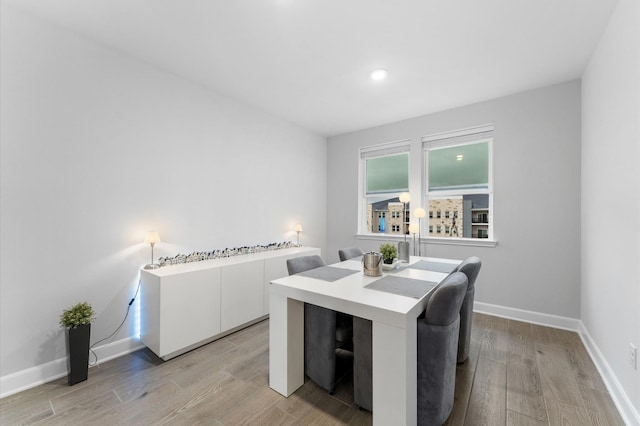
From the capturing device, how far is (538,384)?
77.7 inches

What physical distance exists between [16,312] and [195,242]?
1397 millimetres

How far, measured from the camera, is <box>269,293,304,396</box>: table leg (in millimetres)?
1842

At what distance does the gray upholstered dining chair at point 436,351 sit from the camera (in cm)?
145

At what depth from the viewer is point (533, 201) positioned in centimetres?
311

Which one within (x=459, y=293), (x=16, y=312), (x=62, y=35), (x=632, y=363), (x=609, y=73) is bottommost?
(x=632, y=363)

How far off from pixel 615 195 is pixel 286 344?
262cm

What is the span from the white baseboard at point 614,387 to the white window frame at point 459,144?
133cm

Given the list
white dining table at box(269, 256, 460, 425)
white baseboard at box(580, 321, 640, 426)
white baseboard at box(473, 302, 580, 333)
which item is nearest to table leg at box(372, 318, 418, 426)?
white dining table at box(269, 256, 460, 425)

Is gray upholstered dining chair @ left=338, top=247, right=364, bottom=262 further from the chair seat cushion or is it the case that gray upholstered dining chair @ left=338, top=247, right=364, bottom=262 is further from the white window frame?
the white window frame

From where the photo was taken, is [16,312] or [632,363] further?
[16,312]

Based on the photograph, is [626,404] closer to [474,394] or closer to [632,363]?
[632,363]

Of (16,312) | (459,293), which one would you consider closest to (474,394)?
(459,293)

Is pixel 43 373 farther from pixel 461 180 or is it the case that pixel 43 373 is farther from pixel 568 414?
pixel 461 180

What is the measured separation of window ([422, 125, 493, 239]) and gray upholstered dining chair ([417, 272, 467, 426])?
2.48 metres
